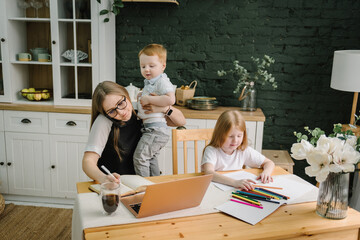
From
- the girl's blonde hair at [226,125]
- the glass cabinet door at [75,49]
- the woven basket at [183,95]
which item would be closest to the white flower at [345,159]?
the girl's blonde hair at [226,125]

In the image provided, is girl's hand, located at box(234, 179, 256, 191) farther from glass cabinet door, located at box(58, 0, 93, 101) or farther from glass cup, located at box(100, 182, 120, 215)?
glass cabinet door, located at box(58, 0, 93, 101)

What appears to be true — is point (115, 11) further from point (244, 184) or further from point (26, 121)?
point (244, 184)

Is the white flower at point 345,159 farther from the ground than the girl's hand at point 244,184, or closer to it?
farther from the ground

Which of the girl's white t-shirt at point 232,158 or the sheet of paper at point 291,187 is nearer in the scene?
the sheet of paper at point 291,187

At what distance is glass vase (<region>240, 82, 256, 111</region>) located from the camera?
3.11 meters

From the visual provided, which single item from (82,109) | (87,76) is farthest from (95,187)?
(87,76)

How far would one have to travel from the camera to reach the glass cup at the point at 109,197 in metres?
1.30

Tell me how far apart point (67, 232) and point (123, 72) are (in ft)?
5.25

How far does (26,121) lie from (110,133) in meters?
1.61

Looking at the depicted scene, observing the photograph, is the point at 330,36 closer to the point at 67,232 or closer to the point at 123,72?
the point at 123,72

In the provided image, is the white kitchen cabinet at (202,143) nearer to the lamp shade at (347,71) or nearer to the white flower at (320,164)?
the lamp shade at (347,71)

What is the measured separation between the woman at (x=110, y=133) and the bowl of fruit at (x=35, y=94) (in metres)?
1.60

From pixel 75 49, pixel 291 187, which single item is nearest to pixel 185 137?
pixel 291 187

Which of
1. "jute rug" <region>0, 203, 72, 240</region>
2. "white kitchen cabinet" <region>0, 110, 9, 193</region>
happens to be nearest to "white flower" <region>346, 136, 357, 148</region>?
"jute rug" <region>0, 203, 72, 240</region>
